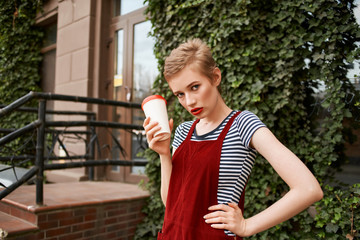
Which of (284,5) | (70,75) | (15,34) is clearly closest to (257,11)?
(284,5)

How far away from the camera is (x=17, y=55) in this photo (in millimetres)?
6164

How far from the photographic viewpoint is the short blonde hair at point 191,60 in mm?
→ 1106

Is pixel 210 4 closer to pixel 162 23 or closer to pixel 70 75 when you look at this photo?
pixel 162 23

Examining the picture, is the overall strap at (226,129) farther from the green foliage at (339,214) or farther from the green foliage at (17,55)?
the green foliage at (17,55)

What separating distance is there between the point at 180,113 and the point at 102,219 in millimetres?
1332

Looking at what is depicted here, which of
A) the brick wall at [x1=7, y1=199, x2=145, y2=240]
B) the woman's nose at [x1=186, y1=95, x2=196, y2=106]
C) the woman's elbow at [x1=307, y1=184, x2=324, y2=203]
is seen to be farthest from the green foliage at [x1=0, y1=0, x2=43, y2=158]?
the woman's elbow at [x1=307, y1=184, x2=324, y2=203]

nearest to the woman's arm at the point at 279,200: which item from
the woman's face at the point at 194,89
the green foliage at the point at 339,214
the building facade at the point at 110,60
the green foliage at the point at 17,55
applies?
the woman's face at the point at 194,89

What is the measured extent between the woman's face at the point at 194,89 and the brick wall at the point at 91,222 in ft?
6.58

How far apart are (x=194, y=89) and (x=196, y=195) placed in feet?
1.35

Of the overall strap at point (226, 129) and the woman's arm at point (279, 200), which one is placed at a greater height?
the overall strap at point (226, 129)

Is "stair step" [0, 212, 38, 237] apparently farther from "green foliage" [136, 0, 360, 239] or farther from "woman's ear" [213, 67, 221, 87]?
"woman's ear" [213, 67, 221, 87]

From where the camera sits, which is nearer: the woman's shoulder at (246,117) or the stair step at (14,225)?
the woman's shoulder at (246,117)

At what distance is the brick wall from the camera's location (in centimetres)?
245

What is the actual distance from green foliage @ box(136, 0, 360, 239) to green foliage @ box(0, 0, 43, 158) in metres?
4.89
